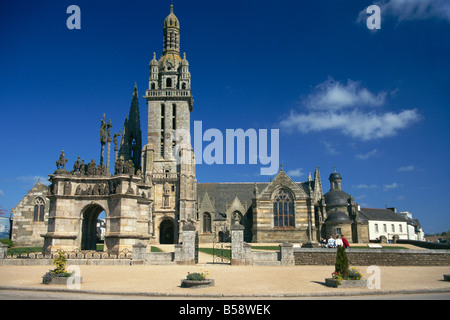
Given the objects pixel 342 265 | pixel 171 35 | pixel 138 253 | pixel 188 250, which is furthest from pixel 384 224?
pixel 342 265

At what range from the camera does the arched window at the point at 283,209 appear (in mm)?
46875

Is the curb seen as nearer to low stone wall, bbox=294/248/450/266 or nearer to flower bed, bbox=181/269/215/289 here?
flower bed, bbox=181/269/215/289

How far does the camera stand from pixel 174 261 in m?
21.0

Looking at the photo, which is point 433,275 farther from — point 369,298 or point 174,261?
point 174,261

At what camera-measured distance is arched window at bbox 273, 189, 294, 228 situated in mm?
46875

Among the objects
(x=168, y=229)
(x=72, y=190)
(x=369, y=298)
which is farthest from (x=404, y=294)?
(x=168, y=229)

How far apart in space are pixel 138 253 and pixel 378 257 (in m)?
14.5

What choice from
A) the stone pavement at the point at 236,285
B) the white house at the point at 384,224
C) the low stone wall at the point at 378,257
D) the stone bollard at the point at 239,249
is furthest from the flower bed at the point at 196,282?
the white house at the point at 384,224

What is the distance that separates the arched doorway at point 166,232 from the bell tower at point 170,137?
0.53 m

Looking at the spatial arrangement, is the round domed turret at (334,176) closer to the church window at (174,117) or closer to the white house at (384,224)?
the white house at (384,224)

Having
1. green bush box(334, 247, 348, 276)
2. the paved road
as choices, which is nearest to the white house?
green bush box(334, 247, 348, 276)

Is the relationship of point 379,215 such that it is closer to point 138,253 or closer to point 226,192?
point 226,192

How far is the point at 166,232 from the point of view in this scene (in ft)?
162
